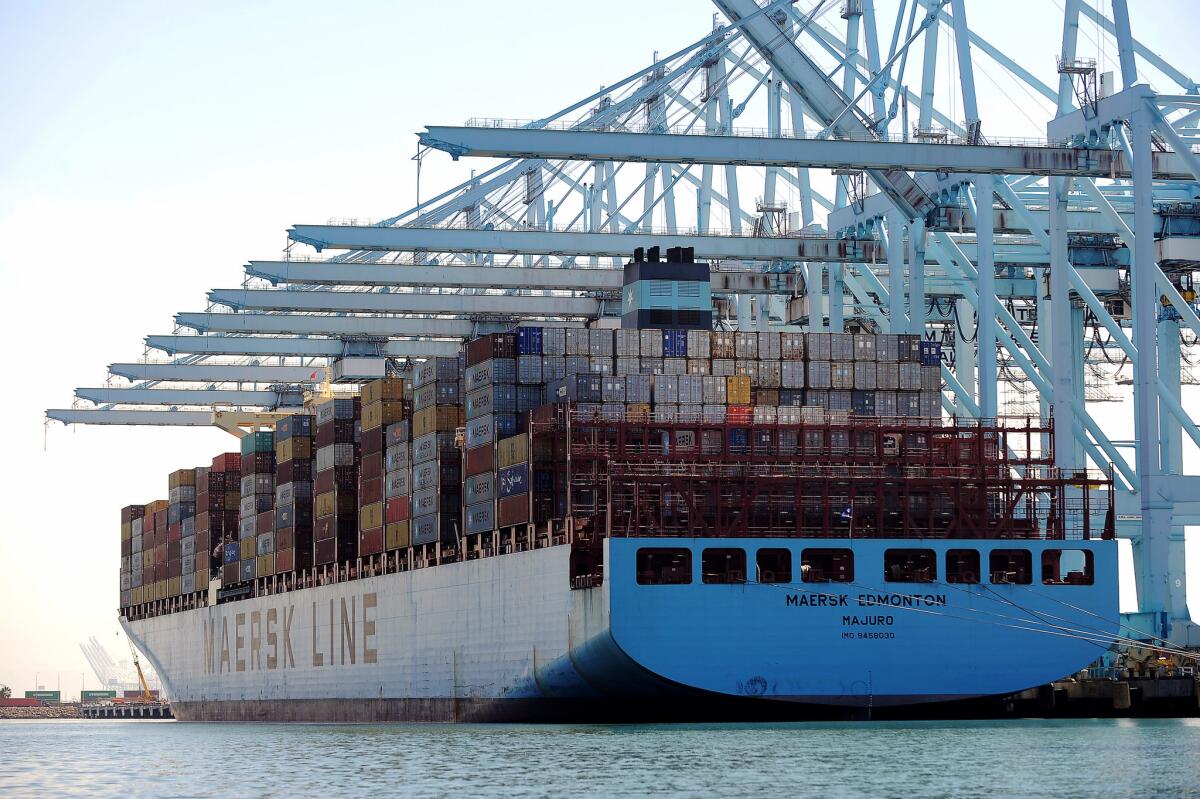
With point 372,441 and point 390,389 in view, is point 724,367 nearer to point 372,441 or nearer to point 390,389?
point 390,389

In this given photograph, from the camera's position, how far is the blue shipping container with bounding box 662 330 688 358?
50188 mm

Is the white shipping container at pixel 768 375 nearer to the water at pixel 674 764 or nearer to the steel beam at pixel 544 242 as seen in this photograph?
the water at pixel 674 764

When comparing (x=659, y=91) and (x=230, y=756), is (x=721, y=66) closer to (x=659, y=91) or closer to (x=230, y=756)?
(x=659, y=91)

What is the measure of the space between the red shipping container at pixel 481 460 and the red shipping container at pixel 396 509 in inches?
154

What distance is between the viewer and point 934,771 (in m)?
33.6

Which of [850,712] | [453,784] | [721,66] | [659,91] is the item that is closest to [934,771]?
[453,784]

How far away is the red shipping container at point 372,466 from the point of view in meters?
57.1

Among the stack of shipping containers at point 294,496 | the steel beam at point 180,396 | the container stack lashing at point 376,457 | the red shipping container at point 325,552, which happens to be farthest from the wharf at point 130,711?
the container stack lashing at point 376,457

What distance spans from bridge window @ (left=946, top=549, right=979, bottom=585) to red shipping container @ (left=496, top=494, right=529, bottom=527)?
9742 millimetres

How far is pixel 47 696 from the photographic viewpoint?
160 m

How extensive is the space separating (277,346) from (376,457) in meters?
19.9

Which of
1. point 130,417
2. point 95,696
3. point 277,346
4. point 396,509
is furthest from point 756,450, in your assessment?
point 95,696

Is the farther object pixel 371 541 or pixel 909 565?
pixel 371 541

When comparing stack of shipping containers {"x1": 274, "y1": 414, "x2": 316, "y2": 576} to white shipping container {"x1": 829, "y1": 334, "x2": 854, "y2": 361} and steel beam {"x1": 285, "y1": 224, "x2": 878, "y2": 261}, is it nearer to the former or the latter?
steel beam {"x1": 285, "y1": 224, "x2": 878, "y2": 261}
